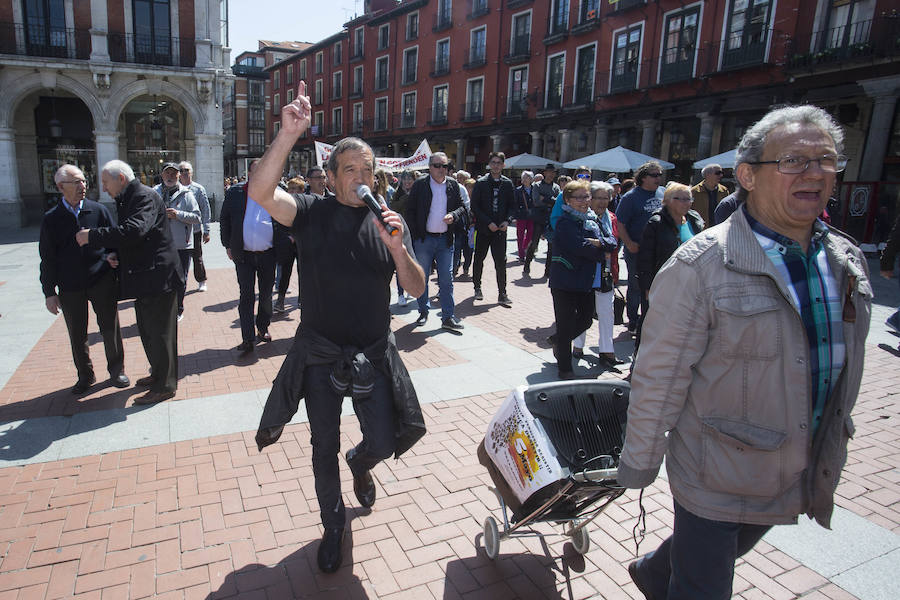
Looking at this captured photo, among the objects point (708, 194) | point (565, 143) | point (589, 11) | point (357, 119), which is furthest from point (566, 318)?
point (357, 119)

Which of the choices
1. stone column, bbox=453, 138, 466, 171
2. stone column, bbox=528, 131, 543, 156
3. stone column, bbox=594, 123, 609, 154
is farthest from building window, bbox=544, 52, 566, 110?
stone column, bbox=453, 138, 466, 171

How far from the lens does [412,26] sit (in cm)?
3859

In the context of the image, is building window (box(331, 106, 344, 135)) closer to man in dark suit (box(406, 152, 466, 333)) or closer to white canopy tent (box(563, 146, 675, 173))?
white canopy tent (box(563, 146, 675, 173))

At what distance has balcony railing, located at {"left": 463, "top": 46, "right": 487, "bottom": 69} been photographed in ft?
107

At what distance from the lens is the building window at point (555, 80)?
2764 centimetres

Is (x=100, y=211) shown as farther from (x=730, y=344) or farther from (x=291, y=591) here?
(x=730, y=344)

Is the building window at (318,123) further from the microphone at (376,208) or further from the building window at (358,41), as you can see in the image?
the microphone at (376,208)

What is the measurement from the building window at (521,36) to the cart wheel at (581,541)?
99.4ft

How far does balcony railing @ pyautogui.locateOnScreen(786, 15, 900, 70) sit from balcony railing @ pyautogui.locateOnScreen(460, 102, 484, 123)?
58.8 feet

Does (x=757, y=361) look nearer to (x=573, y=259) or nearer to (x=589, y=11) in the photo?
(x=573, y=259)

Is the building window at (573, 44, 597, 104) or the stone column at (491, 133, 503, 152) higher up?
the building window at (573, 44, 597, 104)

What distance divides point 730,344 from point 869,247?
53.3 feet

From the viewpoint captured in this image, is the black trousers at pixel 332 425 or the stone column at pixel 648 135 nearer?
the black trousers at pixel 332 425

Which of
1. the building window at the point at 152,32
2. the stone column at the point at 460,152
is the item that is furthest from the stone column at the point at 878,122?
the stone column at the point at 460,152
